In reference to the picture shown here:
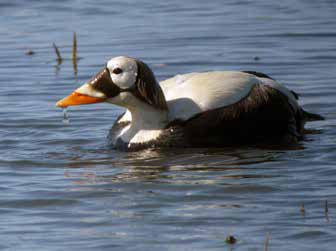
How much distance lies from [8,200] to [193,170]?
1.49 m

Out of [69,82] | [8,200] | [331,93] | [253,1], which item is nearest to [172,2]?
[253,1]

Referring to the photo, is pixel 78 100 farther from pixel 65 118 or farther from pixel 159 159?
pixel 65 118

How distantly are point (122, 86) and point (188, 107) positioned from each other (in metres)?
0.54

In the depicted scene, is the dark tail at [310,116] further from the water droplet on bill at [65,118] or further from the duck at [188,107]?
the water droplet on bill at [65,118]

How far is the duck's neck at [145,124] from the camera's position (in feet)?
27.0

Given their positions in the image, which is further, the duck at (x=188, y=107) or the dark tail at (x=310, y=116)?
the dark tail at (x=310, y=116)

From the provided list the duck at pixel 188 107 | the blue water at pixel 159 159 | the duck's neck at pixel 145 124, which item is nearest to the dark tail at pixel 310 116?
the blue water at pixel 159 159

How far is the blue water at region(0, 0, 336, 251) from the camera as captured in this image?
19.1 ft

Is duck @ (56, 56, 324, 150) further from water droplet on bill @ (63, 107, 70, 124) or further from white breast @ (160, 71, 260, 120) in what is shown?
water droplet on bill @ (63, 107, 70, 124)

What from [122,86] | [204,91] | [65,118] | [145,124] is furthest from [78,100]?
[65,118]

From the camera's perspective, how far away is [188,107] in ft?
26.7

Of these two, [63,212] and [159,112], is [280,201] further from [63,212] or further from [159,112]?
[159,112]

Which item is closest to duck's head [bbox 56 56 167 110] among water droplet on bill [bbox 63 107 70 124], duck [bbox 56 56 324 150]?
duck [bbox 56 56 324 150]

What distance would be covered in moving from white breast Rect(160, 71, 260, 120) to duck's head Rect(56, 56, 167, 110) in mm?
150
